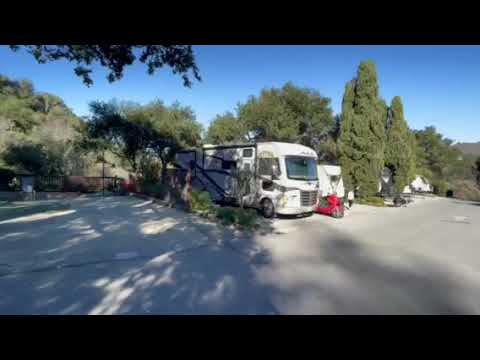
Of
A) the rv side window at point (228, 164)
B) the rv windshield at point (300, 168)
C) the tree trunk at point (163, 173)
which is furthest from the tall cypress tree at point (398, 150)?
the tree trunk at point (163, 173)

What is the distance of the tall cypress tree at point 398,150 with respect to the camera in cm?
1915

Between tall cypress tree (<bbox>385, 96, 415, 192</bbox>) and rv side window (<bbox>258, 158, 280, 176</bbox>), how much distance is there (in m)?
14.8

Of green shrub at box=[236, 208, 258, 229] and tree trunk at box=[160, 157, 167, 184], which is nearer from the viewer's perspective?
green shrub at box=[236, 208, 258, 229]

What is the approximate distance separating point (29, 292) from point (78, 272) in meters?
0.71

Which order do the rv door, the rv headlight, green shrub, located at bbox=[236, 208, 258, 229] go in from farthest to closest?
1. the rv door
2. the rv headlight
3. green shrub, located at bbox=[236, 208, 258, 229]

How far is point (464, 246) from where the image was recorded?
6.56m

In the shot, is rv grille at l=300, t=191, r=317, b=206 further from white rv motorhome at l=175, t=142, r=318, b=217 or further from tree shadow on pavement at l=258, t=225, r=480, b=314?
tree shadow on pavement at l=258, t=225, r=480, b=314

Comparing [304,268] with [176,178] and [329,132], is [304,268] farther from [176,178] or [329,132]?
[329,132]

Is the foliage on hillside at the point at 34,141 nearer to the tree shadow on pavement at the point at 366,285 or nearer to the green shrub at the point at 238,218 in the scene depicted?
the green shrub at the point at 238,218

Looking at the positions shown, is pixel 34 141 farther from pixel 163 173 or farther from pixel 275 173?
pixel 275 173

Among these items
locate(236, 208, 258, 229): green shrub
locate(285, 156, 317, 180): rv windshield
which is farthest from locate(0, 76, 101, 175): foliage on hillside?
locate(285, 156, 317, 180): rv windshield

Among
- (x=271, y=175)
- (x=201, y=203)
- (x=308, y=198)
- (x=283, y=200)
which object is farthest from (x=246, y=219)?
(x=308, y=198)

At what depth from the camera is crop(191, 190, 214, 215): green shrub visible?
9.06 m

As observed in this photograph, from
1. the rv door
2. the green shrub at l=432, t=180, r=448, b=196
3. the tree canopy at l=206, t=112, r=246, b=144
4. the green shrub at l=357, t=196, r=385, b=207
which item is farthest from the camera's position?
the green shrub at l=432, t=180, r=448, b=196
